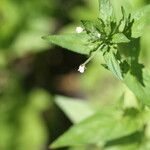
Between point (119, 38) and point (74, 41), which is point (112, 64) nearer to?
point (119, 38)

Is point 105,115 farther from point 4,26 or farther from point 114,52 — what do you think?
point 4,26

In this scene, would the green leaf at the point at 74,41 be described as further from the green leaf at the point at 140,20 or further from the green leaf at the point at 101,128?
the green leaf at the point at 101,128

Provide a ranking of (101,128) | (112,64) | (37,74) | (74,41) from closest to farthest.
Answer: (112,64) → (74,41) → (101,128) → (37,74)

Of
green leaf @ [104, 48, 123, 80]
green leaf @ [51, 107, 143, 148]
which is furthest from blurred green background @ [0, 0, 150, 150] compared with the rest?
green leaf @ [104, 48, 123, 80]

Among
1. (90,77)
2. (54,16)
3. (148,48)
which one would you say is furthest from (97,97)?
(54,16)

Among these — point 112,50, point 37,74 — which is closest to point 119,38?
point 112,50

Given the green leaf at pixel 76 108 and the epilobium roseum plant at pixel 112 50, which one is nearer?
the epilobium roseum plant at pixel 112 50

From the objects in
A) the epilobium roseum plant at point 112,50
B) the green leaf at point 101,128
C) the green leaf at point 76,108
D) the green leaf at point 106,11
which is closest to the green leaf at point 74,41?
the epilobium roseum plant at point 112,50
